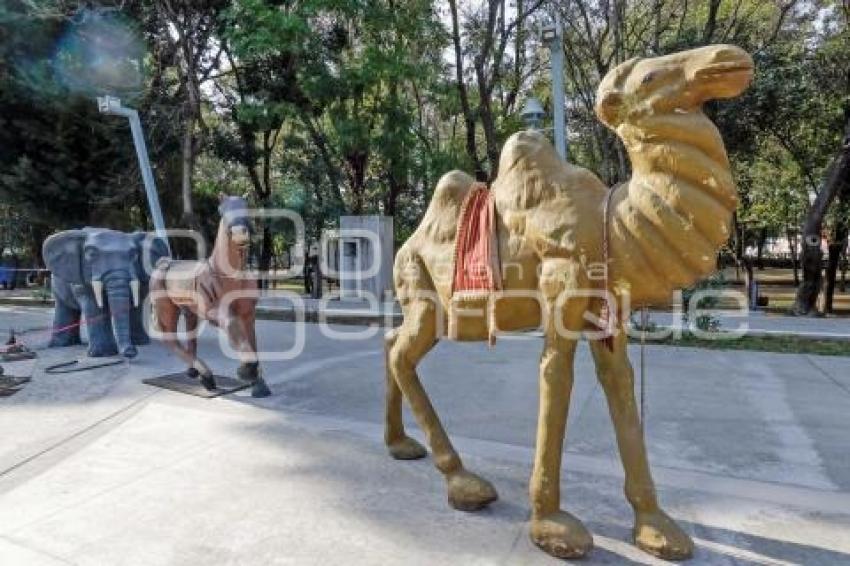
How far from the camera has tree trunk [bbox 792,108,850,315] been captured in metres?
11.3

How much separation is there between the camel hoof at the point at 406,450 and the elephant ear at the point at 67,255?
5759 millimetres

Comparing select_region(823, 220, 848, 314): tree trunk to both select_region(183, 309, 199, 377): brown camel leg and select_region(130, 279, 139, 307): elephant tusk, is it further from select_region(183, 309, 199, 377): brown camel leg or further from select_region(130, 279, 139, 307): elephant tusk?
select_region(130, 279, 139, 307): elephant tusk

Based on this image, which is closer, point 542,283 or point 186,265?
point 542,283

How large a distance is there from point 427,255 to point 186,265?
3638 millimetres

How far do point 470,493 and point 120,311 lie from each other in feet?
19.1

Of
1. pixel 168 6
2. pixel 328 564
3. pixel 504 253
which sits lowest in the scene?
pixel 328 564

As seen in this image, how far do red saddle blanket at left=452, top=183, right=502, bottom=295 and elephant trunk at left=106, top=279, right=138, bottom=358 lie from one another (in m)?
5.63

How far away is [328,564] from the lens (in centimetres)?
264

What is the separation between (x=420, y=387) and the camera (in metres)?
3.44

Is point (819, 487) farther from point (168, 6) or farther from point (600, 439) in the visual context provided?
point (168, 6)

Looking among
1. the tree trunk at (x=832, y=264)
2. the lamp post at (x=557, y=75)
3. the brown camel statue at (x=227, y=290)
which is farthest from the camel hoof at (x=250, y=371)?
the tree trunk at (x=832, y=264)

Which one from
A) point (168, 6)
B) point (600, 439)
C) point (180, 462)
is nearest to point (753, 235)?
point (168, 6)

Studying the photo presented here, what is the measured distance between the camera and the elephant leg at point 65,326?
8.27 metres

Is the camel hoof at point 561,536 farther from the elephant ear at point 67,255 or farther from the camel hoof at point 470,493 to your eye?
the elephant ear at point 67,255
